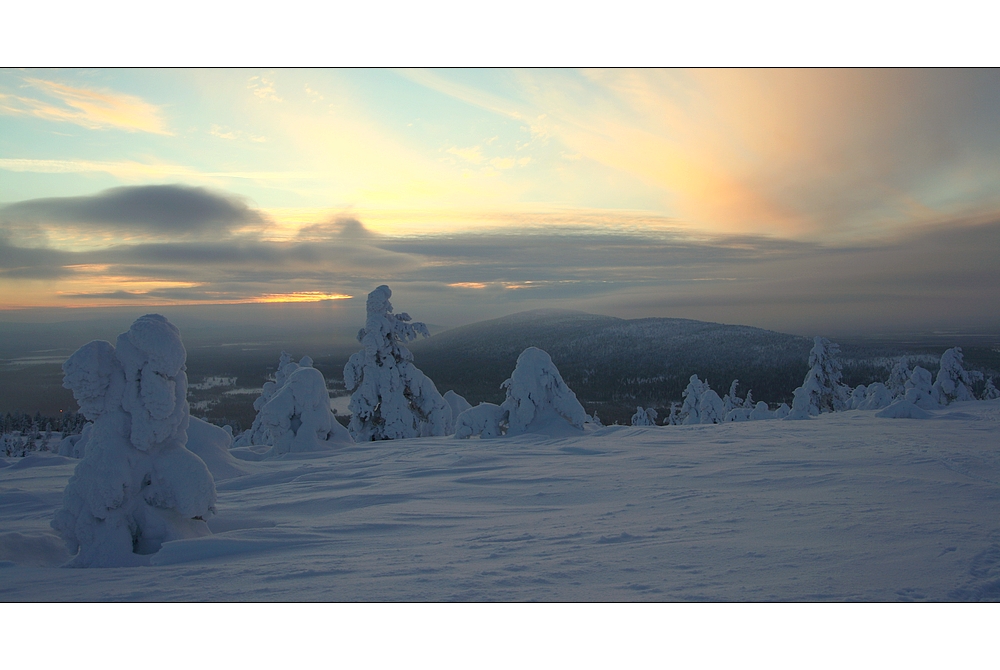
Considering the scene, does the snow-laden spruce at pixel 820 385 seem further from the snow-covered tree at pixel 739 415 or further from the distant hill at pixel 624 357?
the distant hill at pixel 624 357

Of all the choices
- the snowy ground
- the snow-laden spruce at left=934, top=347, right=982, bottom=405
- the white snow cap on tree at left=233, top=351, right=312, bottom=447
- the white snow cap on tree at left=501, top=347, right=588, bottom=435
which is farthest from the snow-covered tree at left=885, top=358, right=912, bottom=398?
the white snow cap on tree at left=233, top=351, right=312, bottom=447

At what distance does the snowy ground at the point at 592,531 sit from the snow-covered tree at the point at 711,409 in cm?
2334

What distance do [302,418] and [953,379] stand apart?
34881 millimetres

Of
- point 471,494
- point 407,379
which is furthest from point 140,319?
point 407,379

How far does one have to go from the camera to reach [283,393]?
18.7m

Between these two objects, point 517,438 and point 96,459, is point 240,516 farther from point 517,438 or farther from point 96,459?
point 517,438

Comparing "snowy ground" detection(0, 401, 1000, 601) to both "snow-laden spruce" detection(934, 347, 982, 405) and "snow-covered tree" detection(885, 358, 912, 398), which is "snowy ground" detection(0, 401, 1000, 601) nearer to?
"snow-laden spruce" detection(934, 347, 982, 405)

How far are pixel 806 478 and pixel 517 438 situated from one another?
9662 millimetres

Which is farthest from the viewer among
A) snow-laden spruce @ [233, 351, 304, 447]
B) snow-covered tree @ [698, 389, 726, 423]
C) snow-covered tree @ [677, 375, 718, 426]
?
→ snow-covered tree @ [677, 375, 718, 426]

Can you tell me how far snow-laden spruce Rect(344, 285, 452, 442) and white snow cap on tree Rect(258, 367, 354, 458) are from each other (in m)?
3.30

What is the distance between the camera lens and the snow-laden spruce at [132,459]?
6613 mm

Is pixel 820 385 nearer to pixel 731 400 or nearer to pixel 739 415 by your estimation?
pixel 739 415

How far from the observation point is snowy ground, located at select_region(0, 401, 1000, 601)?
4.78 meters

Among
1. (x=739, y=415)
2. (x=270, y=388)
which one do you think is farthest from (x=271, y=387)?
(x=739, y=415)
